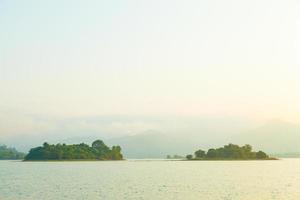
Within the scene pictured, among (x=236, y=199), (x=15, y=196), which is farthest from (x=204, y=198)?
(x=15, y=196)

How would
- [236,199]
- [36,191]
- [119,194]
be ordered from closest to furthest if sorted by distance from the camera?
[236,199], [119,194], [36,191]

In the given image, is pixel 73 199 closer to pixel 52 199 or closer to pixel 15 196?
pixel 52 199

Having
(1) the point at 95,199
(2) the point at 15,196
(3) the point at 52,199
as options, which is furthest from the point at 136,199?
(2) the point at 15,196

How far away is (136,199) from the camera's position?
62.1 meters

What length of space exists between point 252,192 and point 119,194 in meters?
19.1

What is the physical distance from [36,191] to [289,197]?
35685 mm

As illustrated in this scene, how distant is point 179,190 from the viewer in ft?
243

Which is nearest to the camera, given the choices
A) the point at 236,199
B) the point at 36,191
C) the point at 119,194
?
the point at 236,199

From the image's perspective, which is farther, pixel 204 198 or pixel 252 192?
pixel 252 192

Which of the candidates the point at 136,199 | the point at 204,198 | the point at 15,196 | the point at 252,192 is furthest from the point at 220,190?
the point at 15,196

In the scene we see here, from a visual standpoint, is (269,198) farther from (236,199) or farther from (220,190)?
(220,190)

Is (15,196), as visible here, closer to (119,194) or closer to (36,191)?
(36,191)

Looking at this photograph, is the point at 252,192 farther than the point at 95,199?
Yes

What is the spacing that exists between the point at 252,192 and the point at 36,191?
103 ft
